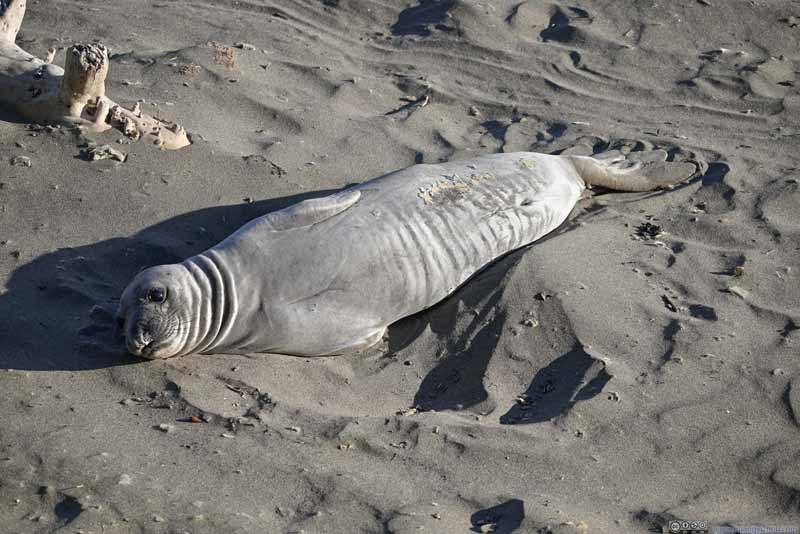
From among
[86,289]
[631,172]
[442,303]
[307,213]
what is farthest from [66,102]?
[631,172]

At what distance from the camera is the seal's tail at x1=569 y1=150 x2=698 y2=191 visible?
18.7ft

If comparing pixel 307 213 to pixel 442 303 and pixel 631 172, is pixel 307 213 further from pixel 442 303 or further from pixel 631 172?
pixel 631 172

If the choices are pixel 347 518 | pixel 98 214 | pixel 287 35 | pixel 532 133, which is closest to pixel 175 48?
pixel 287 35

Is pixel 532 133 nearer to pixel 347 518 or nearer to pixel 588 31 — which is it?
pixel 588 31

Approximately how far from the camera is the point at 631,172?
5.77 m

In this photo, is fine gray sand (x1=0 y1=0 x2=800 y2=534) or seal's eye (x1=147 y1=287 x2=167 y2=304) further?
seal's eye (x1=147 y1=287 x2=167 y2=304)

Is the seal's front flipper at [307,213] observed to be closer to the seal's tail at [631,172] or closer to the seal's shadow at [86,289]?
the seal's shadow at [86,289]

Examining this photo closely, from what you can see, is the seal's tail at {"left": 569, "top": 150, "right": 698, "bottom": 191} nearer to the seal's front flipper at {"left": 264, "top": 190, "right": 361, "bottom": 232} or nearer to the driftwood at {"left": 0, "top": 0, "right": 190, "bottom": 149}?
the seal's front flipper at {"left": 264, "top": 190, "right": 361, "bottom": 232}

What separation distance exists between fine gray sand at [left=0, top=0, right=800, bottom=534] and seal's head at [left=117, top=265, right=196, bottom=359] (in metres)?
0.11

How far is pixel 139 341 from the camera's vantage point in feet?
13.7

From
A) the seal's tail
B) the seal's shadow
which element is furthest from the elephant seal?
the seal's tail

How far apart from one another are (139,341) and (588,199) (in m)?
2.75

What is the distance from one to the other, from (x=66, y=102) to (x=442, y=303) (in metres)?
2.30

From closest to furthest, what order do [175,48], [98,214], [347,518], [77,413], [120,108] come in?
[347,518] < [77,413] < [98,214] < [120,108] < [175,48]
